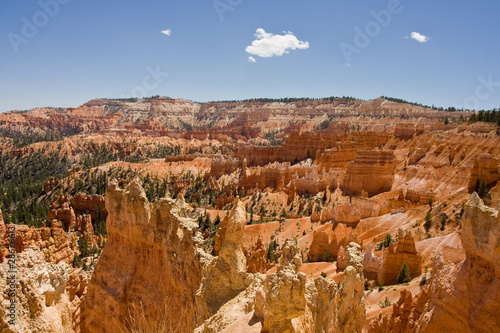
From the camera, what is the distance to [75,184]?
220 feet

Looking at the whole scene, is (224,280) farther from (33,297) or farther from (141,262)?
(141,262)

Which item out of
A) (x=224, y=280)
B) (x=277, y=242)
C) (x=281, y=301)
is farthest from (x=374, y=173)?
(x=281, y=301)

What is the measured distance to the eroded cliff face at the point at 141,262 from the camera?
40.2ft

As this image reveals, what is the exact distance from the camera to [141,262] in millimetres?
14109

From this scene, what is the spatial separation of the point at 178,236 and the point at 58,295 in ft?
17.8

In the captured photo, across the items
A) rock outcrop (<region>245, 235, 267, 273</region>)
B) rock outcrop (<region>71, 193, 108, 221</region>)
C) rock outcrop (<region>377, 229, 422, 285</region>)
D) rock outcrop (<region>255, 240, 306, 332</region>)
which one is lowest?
rock outcrop (<region>71, 193, 108, 221</region>)

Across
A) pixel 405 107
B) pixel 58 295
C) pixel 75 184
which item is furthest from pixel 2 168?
pixel 405 107

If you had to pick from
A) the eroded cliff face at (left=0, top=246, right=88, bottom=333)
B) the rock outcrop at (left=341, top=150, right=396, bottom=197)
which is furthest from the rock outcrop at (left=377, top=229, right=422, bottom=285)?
the rock outcrop at (left=341, top=150, right=396, bottom=197)

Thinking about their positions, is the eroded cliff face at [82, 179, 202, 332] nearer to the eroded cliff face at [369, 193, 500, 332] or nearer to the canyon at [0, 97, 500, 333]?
the canyon at [0, 97, 500, 333]

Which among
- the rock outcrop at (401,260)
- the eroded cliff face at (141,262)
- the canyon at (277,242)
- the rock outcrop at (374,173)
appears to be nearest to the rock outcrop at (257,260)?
the canyon at (277,242)

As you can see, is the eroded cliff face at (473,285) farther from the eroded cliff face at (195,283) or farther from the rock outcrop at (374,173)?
the rock outcrop at (374,173)

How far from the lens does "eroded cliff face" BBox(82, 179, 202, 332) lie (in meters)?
12.2

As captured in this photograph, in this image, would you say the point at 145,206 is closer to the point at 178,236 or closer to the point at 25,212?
the point at 178,236

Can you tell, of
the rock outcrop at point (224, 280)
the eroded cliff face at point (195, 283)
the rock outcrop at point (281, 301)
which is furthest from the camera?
the rock outcrop at point (224, 280)
